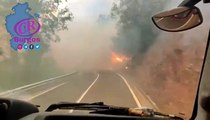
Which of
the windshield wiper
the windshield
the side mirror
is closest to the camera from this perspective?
the side mirror

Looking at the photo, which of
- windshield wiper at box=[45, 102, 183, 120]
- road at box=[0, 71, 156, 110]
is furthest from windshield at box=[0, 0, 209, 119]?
windshield wiper at box=[45, 102, 183, 120]

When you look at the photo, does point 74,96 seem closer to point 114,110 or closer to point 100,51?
point 100,51

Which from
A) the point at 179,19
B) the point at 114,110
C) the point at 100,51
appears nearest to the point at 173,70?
the point at 100,51

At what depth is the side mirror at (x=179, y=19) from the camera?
2944mm

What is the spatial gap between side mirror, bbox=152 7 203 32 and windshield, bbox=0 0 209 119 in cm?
746

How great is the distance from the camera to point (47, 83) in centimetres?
1828

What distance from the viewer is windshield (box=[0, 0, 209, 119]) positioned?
13391 millimetres

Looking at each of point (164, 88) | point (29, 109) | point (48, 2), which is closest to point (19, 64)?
point (48, 2)

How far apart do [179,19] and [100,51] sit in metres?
13.2

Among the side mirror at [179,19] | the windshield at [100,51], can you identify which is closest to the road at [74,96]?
the windshield at [100,51]

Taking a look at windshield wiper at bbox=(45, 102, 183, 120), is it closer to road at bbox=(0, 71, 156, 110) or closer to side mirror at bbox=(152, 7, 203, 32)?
side mirror at bbox=(152, 7, 203, 32)

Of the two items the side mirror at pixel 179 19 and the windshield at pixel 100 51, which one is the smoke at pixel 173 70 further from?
the side mirror at pixel 179 19

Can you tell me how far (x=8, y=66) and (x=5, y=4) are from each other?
5460mm

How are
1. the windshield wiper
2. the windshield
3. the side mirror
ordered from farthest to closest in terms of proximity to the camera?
the windshield
the windshield wiper
the side mirror
